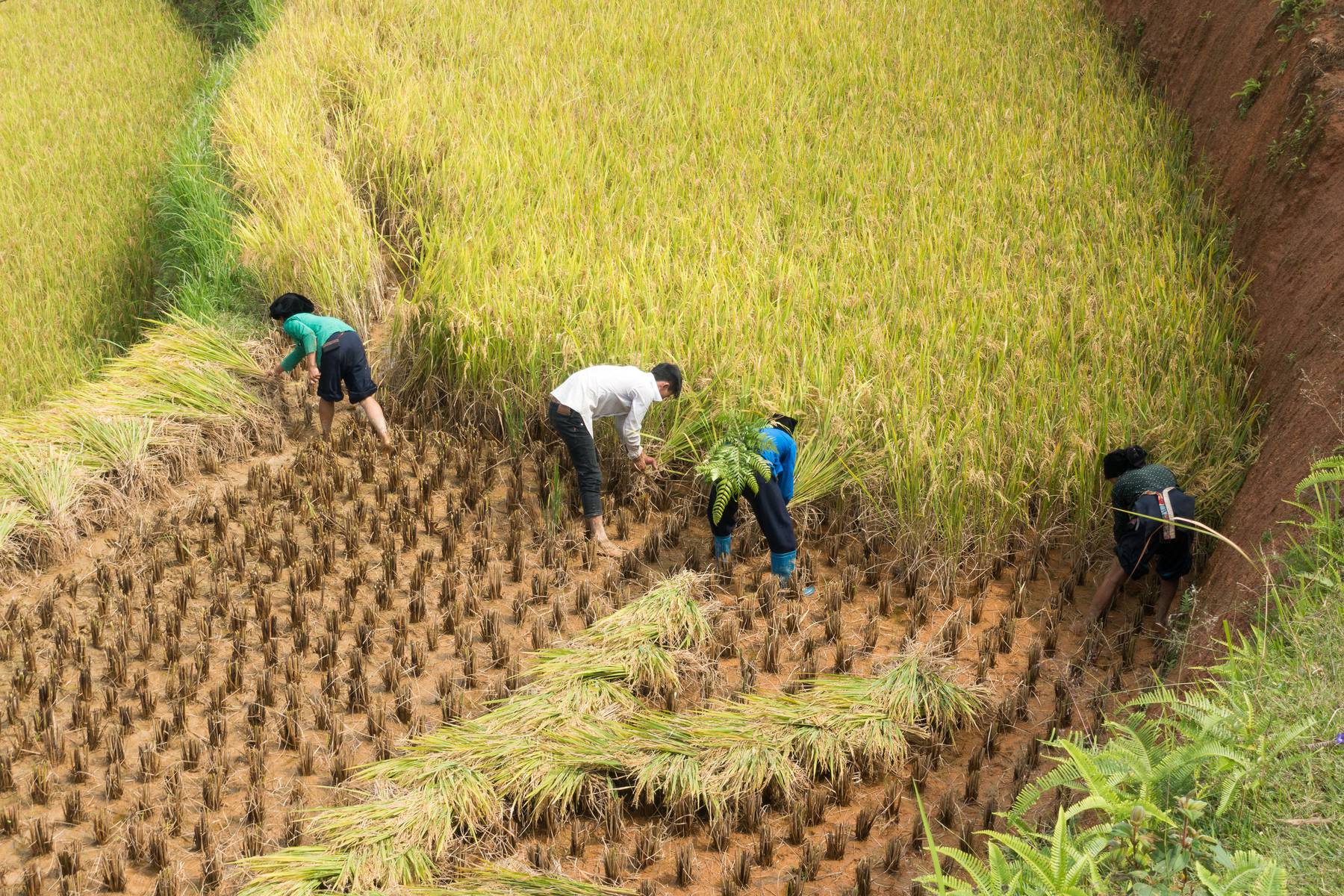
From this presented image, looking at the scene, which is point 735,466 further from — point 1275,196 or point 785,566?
point 1275,196

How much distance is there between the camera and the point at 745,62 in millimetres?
8375

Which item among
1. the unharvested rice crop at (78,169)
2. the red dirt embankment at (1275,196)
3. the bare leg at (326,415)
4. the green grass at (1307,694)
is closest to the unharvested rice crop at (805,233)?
the red dirt embankment at (1275,196)

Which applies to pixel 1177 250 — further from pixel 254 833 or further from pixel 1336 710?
pixel 254 833

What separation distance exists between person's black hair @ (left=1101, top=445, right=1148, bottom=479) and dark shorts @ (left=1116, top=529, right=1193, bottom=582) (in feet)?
0.89

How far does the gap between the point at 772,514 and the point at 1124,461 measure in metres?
1.30

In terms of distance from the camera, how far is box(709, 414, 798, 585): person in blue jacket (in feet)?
14.5

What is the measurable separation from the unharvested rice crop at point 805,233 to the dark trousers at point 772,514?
322 millimetres

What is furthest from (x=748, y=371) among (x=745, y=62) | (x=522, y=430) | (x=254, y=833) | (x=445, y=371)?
(x=745, y=62)

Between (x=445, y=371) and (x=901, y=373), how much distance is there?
6.98 ft

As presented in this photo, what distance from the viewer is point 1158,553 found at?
4176 mm

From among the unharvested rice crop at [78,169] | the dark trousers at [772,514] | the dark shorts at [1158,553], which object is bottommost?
the unharvested rice crop at [78,169]

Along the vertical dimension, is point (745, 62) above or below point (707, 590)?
above

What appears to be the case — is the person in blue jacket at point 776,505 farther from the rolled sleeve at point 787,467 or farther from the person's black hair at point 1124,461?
the person's black hair at point 1124,461

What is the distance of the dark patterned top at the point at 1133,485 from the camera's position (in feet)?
13.7
